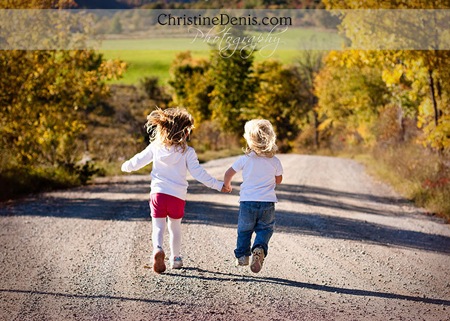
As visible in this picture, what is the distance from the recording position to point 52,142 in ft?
45.5

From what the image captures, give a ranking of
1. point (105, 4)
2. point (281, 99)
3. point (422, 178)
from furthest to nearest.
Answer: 1. point (281, 99)
2. point (105, 4)
3. point (422, 178)

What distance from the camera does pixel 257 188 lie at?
16.3 ft

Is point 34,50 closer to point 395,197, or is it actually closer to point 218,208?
point 218,208

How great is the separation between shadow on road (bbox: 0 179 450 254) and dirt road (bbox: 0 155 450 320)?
34 millimetres

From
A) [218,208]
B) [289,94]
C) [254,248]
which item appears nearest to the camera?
[254,248]

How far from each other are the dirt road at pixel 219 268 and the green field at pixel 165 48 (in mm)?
40394

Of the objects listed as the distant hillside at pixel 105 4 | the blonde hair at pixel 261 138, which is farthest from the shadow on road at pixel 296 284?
the distant hillside at pixel 105 4

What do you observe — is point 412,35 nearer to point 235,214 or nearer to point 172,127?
point 235,214

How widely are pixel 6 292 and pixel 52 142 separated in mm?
10264

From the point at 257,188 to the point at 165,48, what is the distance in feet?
181

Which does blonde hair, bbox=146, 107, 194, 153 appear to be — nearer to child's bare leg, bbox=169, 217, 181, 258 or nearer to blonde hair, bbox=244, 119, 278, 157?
blonde hair, bbox=244, 119, 278, 157

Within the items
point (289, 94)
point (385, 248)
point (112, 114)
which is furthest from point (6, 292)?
point (289, 94)

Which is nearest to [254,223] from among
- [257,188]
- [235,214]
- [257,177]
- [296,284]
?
[257,188]

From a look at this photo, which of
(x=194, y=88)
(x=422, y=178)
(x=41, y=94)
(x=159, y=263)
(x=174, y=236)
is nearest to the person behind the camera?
(x=159, y=263)
